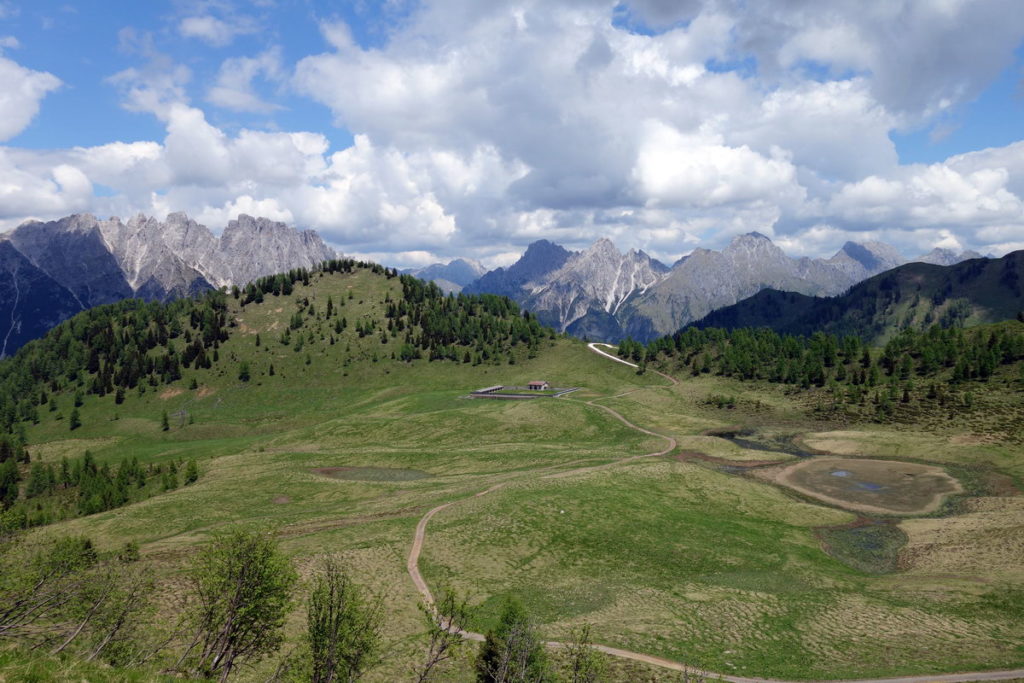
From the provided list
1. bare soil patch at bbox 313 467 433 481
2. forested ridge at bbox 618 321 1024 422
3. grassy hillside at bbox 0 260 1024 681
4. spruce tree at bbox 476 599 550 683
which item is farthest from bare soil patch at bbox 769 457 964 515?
spruce tree at bbox 476 599 550 683

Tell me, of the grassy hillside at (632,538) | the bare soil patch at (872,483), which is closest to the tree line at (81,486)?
the grassy hillside at (632,538)

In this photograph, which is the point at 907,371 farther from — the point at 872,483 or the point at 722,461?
the point at 722,461

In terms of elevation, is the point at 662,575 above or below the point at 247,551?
below

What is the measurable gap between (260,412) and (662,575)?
17524cm

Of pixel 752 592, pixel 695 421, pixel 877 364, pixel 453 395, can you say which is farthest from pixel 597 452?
pixel 877 364

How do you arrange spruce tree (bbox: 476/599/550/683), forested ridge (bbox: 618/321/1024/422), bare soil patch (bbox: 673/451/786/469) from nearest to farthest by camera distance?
spruce tree (bbox: 476/599/550/683), bare soil patch (bbox: 673/451/786/469), forested ridge (bbox: 618/321/1024/422)

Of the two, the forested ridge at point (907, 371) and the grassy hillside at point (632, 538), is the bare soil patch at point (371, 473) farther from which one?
the forested ridge at point (907, 371)

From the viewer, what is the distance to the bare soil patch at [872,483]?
8325 cm

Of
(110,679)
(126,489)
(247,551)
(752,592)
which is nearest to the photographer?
(110,679)

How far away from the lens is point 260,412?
195000 mm

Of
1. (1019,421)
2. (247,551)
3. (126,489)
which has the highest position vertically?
(247,551)

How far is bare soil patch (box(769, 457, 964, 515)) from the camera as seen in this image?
83250 mm

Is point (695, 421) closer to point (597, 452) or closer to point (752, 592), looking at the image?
point (597, 452)

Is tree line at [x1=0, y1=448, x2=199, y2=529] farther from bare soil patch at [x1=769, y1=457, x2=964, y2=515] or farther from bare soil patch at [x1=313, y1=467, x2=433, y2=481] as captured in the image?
bare soil patch at [x1=769, y1=457, x2=964, y2=515]
